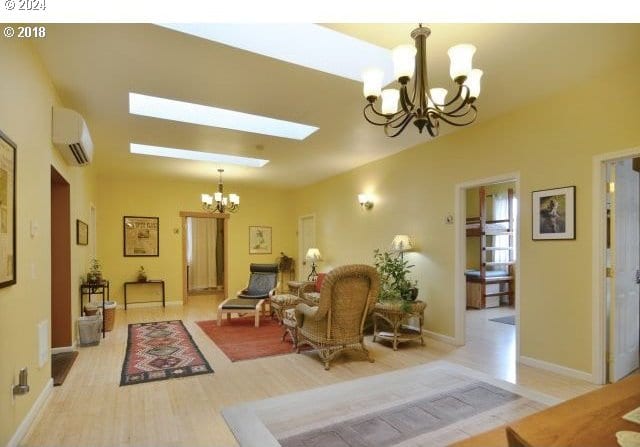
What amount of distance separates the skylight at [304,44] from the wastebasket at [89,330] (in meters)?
3.61

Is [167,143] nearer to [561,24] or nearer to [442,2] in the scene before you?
[442,2]

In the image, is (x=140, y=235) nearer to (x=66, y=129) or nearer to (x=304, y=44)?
(x=66, y=129)

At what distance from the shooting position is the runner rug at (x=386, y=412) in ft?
7.34

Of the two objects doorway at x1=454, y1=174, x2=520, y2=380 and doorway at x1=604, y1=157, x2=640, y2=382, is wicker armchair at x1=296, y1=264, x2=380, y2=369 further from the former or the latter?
doorway at x1=454, y1=174, x2=520, y2=380

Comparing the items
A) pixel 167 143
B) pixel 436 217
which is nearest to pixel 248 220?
pixel 167 143

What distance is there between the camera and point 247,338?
15.2 ft

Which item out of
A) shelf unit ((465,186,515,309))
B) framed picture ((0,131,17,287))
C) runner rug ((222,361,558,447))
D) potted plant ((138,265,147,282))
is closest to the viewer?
framed picture ((0,131,17,287))

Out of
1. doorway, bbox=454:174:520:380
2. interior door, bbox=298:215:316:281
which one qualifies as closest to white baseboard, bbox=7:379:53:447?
doorway, bbox=454:174:520:380

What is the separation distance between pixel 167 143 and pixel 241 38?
2717 mm

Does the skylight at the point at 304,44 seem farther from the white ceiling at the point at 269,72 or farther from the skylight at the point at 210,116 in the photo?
the skylight at the point at 210,116

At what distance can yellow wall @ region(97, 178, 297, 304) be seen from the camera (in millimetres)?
6992

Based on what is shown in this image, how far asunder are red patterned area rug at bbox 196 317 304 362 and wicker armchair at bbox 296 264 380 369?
2.09ft

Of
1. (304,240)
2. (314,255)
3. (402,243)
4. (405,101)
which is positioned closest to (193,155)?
Answer: (314,255)


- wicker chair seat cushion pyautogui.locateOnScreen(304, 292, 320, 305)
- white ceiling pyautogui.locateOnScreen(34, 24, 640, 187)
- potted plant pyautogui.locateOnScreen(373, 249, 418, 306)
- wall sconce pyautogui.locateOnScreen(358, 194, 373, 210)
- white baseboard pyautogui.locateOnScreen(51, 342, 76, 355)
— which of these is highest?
white ceiling pyautogui.locateOnScreen(34, 24, 640, 187)
